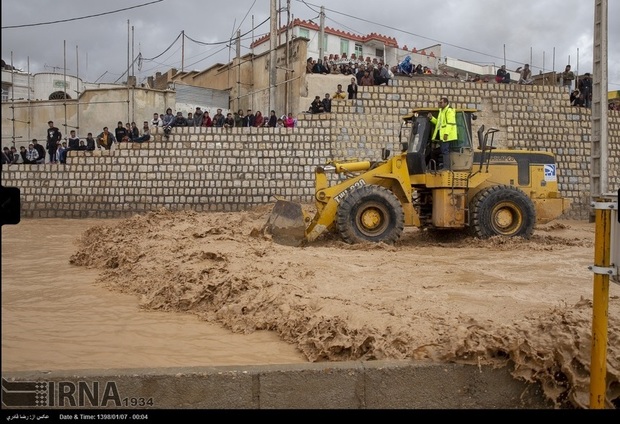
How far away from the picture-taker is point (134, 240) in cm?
902

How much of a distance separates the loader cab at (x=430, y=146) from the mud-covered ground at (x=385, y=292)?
141 centimetres

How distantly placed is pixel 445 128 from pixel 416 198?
1519 millimetres

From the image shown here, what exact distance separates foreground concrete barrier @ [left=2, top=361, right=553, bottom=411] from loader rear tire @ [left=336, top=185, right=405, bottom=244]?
Result: 5.97 m

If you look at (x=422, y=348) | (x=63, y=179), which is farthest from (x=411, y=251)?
(x=63, y=179)

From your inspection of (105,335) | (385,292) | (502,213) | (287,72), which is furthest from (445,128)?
(287,72)

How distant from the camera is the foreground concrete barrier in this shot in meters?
3.21

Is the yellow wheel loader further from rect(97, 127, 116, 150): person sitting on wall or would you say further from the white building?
the white building

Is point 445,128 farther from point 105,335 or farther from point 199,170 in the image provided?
point 199,170

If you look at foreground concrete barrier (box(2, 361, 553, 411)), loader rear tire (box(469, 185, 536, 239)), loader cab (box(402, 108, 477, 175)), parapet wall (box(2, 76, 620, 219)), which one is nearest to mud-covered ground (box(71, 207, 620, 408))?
foreground concrete barrier (box(2, 361, 553, 411))

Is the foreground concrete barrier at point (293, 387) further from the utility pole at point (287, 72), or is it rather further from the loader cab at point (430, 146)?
the utility pole at point (287, 72)

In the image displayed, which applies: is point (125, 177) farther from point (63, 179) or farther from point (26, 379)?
point (26, 379)

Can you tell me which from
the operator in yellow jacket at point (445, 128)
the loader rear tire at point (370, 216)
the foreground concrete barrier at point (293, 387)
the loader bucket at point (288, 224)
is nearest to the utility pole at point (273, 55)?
the operator in yellow jacket at point (445, 128)

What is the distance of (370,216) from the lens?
32.2ft

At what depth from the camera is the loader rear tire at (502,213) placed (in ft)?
33.2
